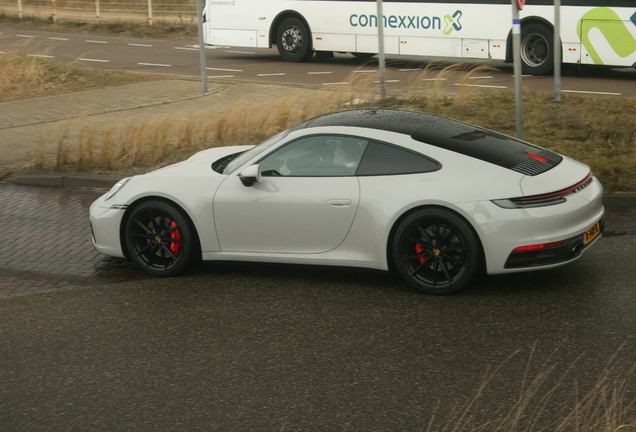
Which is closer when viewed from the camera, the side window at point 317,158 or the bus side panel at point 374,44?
the side window at point 317,158

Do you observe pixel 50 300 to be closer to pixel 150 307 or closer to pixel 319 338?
pixel 150 307

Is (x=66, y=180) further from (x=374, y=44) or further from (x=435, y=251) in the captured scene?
(x=374, y=44)

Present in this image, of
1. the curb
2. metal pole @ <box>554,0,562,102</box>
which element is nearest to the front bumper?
the curb

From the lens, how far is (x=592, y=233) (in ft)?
20.3

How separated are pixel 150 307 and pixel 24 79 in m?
13.4

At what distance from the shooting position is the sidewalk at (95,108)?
10.8 meters

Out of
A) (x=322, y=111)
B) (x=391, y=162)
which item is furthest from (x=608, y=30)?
(x=391, y=162)

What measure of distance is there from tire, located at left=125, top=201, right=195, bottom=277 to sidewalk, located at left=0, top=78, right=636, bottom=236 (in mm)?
3668

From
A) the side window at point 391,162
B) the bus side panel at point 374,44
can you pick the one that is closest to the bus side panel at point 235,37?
the bus side panel at point 374,44

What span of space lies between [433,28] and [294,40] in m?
4.22

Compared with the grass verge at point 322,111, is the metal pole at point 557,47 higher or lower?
higher

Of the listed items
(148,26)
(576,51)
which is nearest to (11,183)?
(576,51)

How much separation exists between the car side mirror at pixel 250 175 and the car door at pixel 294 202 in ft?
0.17

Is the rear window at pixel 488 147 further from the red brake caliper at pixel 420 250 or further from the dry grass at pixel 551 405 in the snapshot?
the dry grass at pixel 551 405
